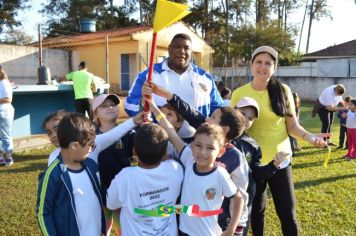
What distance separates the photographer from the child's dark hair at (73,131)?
214 cm

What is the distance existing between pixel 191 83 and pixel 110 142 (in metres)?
0.88

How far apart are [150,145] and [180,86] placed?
3.25 ft

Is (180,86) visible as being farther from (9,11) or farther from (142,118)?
(9,11)

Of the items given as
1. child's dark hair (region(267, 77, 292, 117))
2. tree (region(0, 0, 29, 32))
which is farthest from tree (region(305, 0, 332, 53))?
child's dark hair (region(267, 77, 292, 117))

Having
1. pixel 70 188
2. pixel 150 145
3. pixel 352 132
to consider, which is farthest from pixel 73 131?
pixel 352 132

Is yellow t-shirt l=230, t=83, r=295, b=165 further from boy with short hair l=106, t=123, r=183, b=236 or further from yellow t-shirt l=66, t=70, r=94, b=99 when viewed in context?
yellow t-shirt l=66, t=70, r=94, b=99

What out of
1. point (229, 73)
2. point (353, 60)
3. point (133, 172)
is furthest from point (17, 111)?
point (353, 60)

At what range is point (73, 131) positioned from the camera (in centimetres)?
214

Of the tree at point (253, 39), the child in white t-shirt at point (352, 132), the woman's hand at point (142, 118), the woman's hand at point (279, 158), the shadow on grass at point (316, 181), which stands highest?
the tree at point (253, 39)

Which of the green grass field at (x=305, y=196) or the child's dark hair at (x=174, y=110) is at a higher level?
the child's dark hair at (x=174, y=110)

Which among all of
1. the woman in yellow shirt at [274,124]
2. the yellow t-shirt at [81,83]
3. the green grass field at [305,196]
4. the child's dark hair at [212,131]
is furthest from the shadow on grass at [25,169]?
the child's dark hair at [212,131]

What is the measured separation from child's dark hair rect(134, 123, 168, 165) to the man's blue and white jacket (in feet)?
2.52

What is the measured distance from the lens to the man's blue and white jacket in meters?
2.99

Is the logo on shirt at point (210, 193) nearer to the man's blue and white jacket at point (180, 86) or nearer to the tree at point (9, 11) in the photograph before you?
the man's blue and white jacket at point (180, 86)
